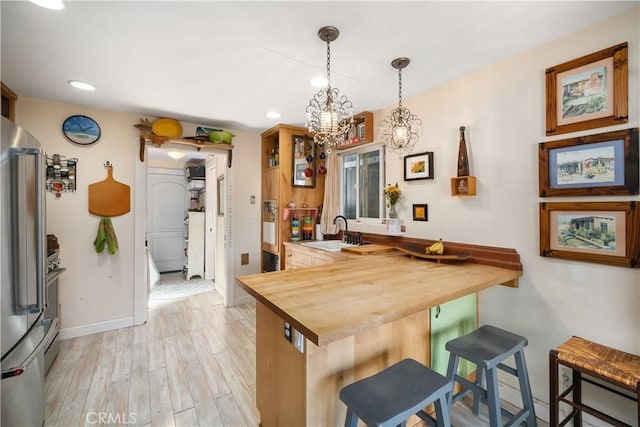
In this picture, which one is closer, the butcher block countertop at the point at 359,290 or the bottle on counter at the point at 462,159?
the butcher block countertop at the point at 359,290

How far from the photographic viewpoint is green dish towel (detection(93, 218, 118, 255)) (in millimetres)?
3016

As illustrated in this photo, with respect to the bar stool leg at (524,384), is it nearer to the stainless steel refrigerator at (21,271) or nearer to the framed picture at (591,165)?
the framed picture at (591,165)

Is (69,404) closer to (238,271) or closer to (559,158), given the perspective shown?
(238,271)

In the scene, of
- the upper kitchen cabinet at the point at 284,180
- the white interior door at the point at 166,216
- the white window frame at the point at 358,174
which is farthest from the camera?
the white interior door at the point at 166,216

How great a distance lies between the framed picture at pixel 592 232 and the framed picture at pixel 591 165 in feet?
0.27

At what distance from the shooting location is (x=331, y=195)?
12.3 ft

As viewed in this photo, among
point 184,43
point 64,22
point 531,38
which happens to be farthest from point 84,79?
point 531,38

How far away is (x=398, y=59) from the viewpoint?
6.59 ft

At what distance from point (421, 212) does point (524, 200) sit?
838mm

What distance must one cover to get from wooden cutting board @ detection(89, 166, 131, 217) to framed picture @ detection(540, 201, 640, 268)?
3.96 m

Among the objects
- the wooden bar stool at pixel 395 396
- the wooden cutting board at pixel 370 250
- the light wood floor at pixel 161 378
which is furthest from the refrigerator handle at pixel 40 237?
the wooden cutting board at pixel 370 250

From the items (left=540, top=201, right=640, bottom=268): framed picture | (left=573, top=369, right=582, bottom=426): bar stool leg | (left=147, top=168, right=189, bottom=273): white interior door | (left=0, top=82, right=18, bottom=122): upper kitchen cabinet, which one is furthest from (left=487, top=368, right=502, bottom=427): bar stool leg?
(left=147, top=168, right=189, bottom=273): white interior door

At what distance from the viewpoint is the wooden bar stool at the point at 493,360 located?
4.77 ft

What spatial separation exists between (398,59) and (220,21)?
1.21 meters
